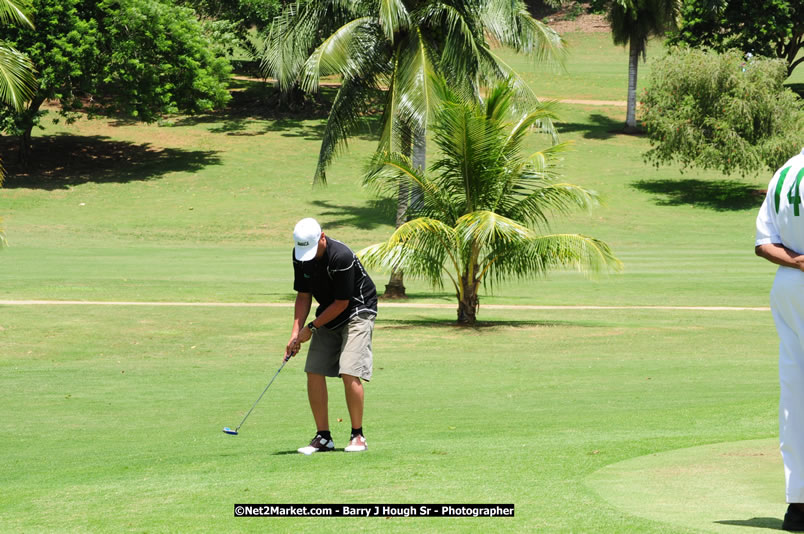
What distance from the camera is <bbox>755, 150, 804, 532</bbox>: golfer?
5062mm

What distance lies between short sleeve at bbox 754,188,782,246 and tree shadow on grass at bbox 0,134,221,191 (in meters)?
46.3

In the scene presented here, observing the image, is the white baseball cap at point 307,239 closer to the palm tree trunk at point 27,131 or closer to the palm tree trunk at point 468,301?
the palm tree trunk at point 468,301

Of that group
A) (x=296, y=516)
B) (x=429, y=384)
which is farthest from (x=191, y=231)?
(x=296, y=516)

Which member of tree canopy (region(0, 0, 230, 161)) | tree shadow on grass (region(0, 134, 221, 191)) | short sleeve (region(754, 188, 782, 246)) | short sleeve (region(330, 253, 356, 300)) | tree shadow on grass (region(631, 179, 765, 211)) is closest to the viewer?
short sleeve (region(754, 188, 782, 246))

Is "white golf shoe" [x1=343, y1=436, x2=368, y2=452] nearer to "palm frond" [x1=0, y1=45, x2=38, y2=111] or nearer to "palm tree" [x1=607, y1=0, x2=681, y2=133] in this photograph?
"palm frond" [x1=0, y1=45, x2=38, y2=111]

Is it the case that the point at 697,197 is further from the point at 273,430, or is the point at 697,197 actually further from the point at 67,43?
the point at 273,430

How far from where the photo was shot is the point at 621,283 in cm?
2700

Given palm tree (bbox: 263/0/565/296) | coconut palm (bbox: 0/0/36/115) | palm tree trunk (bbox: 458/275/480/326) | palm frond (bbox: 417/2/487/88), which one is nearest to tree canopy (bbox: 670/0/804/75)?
palm tree (bbox: 263/0/565/296)

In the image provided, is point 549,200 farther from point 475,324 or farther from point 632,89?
point 632,89

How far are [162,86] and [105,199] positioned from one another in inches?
248

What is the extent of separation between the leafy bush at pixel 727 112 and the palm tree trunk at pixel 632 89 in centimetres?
1069

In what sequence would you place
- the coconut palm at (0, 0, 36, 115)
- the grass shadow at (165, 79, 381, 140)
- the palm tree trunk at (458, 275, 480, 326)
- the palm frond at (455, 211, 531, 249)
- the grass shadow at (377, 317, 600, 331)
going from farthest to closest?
the grass shadow at (165, 79, 381, 140) → the palm tree trunk at (458, 275, 480, 326) → the grass shadow at (377, 317, 600, 331) → the coconut palm at (0, 0, 36, 115) → the palm frond at (455, 211, 531, 249)

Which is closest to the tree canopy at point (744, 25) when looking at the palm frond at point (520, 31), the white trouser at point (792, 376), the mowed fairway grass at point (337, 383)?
the mowed fairway grass at point (337, 383)

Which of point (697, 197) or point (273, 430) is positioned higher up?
point (273, 430)
